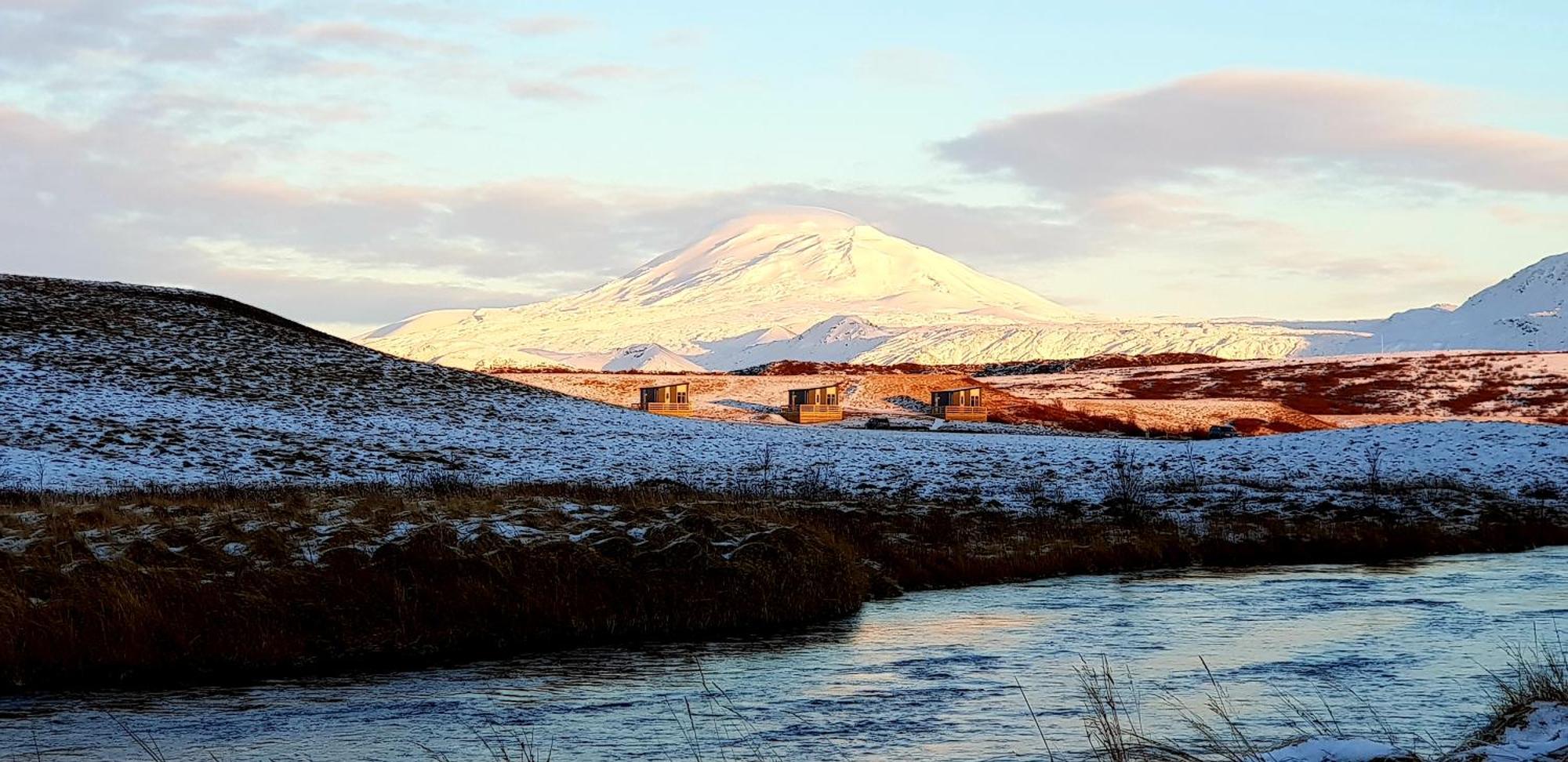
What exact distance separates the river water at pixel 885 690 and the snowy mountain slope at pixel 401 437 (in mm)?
15569

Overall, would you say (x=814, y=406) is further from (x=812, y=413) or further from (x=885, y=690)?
(x=885, y=690)

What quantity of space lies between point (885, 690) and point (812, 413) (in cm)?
6006

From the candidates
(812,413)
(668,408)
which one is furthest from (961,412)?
(668,408)

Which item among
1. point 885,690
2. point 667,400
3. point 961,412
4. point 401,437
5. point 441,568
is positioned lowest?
point 885,690

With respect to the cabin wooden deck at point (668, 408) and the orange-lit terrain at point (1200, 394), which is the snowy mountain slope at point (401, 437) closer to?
the cabin wooden deck at point (668, 408)

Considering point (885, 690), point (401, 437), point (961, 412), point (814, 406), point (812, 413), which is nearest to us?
point (885, 690)

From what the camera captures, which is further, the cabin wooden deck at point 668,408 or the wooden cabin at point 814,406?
the cabin wooden deck at point 668,408

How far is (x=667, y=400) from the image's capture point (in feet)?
267

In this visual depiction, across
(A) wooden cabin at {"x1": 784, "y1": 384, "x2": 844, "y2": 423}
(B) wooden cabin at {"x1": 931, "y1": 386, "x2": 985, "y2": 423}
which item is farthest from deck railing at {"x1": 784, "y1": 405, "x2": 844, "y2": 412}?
(B) wooden cabin at {"x1": 931, "y1": 386, "x2": 985, "y2": 423}

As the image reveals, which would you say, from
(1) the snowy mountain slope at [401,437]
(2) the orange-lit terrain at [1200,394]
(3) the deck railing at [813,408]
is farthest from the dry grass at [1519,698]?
(3) the deck railing at [813,408]

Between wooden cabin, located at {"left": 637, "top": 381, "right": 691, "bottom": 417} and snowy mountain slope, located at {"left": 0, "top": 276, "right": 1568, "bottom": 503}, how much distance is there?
→ 14842 mm

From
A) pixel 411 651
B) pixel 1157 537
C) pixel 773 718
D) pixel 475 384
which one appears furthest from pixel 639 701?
pixel 475 384

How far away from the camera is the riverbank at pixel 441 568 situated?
61.9ft

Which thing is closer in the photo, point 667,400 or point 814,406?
point 814,406
